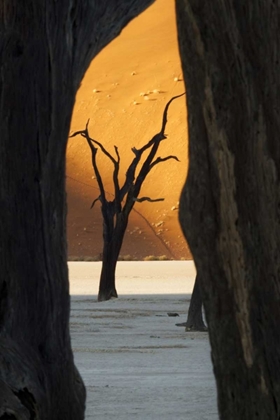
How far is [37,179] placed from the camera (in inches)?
212

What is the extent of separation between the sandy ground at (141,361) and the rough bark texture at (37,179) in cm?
206

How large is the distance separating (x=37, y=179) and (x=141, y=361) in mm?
6053

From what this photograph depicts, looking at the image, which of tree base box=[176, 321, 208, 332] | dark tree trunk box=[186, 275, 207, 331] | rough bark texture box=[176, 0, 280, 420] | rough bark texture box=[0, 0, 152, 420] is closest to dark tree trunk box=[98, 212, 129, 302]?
tree base box=[176, 321, 208, 332]

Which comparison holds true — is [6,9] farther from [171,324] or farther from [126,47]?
[126,47]

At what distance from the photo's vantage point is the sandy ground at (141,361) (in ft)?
26.0

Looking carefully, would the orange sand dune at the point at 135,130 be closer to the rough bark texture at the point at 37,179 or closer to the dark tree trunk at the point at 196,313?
the dark tree trunk at the point at 196,313

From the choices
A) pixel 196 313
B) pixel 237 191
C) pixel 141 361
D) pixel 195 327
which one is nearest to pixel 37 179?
pixel 237 191

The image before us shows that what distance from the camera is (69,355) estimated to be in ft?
18.2

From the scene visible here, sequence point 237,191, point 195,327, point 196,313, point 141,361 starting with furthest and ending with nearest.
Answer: point 195,327
point 196,313
point 141,361
point 237,191

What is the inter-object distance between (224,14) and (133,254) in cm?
6533

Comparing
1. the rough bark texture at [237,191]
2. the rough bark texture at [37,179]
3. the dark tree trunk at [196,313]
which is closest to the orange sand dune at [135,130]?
the dark tree trunk at [196,313]

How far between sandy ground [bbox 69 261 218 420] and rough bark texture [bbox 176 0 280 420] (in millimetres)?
3890

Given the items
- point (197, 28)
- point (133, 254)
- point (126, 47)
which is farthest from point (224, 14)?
point (126, 47)

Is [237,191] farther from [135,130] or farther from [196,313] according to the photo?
[135,130]
